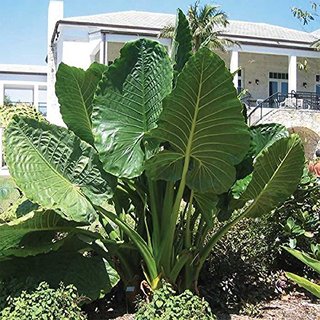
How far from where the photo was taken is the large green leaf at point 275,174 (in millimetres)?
4184

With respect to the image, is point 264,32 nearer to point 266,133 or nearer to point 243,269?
point 266,133

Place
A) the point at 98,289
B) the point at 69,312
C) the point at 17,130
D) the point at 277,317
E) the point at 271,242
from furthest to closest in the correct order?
1. the point at 271,242
2. the point at 277,317
3. the point at 98,289
4. the point at 17,130
5. the point at 69,312

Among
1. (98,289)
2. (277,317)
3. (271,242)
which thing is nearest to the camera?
(98,289)

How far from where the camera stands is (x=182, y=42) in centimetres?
488

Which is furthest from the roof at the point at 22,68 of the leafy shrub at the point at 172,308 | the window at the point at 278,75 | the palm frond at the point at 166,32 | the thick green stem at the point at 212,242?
the leafy shrub at the point at 172,308

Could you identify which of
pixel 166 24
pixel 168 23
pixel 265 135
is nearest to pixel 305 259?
pixel 265 135

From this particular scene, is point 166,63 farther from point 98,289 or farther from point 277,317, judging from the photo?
point 277,317

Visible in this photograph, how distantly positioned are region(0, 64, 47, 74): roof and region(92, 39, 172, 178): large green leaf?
29219mm

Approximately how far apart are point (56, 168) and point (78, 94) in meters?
0.67

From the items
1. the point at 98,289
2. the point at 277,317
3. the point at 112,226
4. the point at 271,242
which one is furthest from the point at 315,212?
the point at 98,289

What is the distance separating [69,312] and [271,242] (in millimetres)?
2563

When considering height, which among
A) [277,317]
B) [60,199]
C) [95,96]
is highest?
[95,96]

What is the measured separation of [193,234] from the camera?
4891 millimetres

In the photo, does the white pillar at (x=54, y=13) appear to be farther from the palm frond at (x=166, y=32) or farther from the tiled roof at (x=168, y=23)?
the palm frond at (x=166, y=32)
